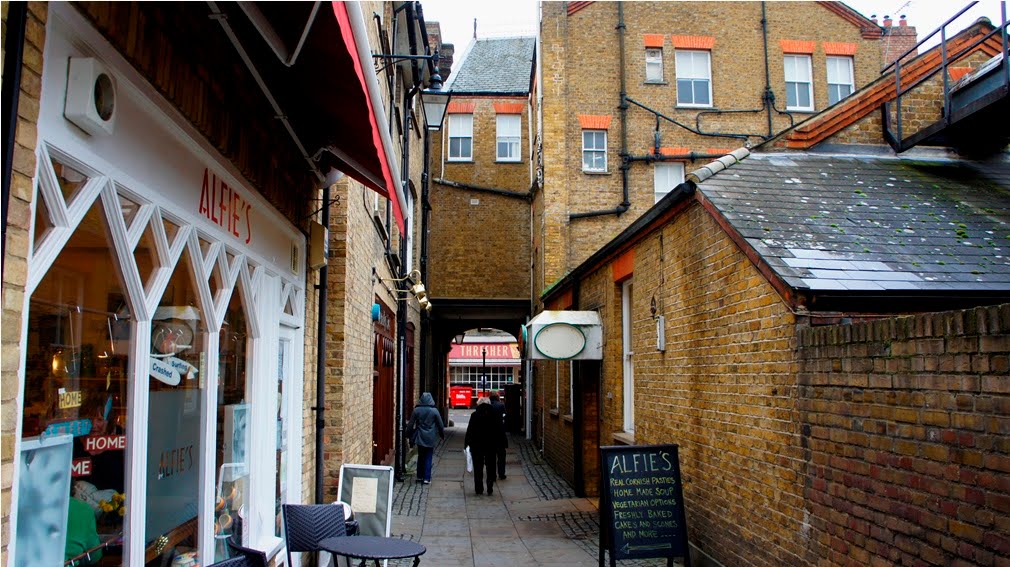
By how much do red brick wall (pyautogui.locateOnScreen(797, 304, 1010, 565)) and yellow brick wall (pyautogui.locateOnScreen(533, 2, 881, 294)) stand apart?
1413 centimetres

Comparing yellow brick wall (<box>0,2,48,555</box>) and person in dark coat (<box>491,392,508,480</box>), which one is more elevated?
yellow brick wall (<box>0,2,48,555</box>)

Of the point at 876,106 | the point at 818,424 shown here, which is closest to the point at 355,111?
the point at 818,424

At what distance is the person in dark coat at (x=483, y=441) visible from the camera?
43.2ft

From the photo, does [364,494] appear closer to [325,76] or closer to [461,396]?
[325,76]

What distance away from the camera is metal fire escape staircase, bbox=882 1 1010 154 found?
7805mm

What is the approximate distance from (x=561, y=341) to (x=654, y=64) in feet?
35.0

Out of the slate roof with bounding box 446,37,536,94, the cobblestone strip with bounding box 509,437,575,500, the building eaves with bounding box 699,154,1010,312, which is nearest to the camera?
the building eaves with bounding box 699,154,1010,312

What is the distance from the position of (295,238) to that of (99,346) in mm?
3141

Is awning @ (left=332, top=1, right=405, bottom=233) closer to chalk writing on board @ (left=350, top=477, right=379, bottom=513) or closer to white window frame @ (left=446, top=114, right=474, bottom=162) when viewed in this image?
chalk writing on board @ (left=350, top=477, right=379, bottom=513)

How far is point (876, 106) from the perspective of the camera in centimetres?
890

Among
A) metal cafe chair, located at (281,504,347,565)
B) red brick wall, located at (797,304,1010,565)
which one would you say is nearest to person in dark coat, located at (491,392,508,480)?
metal cafe chair, located at (281,504,347,565)

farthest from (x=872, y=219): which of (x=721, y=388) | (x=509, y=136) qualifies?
(x=509, y=136)

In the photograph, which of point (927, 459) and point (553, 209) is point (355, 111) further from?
point (553, 209)

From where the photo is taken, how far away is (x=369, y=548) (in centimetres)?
484
